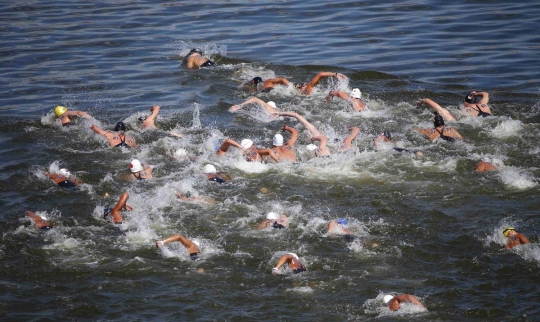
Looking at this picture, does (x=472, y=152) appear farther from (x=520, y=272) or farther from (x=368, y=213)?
(x=520, y=272)

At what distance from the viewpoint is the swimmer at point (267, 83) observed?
74.1 feet

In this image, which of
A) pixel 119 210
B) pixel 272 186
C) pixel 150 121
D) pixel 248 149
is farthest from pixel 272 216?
pixel 150 121

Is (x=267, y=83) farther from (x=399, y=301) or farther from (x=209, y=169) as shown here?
(x=399, y=301)

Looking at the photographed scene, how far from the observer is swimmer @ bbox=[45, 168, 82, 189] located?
53.2 feet

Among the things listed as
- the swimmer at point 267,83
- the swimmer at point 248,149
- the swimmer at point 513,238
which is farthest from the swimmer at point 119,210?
the swimmer at point 267,83

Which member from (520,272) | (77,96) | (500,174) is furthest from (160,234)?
(77,96)

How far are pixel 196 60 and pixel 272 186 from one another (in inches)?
441

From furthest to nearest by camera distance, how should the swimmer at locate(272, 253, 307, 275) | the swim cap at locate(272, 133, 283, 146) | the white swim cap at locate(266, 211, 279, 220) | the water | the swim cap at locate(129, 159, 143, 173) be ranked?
the swim cap at locate(272, 133, 283, 146)
the swim cap at locate(129, 159, 143, 173)
the white swim cap at locate(266, 211, 279, 220)
the swimmer at locate(272, 253, 307, 275)
the water

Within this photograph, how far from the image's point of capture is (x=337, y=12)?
3516 cm

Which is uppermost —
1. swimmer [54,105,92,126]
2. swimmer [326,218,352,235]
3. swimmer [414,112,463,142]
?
swimmer [54,105,92,126]

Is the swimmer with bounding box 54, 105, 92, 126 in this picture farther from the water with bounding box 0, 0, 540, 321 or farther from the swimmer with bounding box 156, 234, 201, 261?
the swimmer with bounding box 156, 234, 201, 261

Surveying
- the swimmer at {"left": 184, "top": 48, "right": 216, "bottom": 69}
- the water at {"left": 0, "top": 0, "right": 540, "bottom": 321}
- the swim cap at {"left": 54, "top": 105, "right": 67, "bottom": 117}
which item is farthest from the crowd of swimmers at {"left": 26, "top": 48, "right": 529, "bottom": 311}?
the swimmer at {"left": 184, "top": 48, "right": 216, "bottom": 69}

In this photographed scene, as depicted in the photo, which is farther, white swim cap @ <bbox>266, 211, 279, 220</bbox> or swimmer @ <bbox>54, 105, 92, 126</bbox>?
swimmer @ <bbox>54, 105, 92, 126</bbox>

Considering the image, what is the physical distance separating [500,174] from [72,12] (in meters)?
26.8
